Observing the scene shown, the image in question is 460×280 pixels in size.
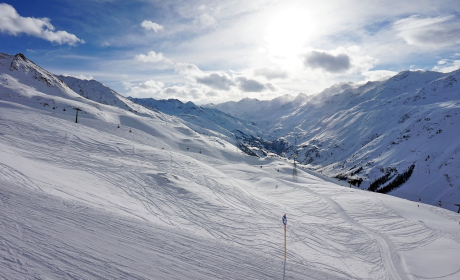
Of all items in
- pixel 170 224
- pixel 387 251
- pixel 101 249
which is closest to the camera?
pixel 101 249

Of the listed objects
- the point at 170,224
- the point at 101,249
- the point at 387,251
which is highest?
the point at 101,249

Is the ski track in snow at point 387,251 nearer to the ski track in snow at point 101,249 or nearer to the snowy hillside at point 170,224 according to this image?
the snowy hillside at point 170,224

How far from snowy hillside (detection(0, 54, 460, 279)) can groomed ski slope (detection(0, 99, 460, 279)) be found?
78 mm

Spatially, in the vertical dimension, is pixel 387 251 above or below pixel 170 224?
below

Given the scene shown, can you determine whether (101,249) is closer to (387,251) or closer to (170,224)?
(170,224)

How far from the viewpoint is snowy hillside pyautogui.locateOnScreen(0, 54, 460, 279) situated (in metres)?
9.10

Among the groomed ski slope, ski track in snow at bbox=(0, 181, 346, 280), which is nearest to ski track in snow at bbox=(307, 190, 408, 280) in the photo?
the groomed ski slope

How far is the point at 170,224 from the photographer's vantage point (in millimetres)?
14156

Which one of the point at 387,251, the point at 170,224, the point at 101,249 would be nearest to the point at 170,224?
the point at 170,224

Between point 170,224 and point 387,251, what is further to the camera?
point 387,251

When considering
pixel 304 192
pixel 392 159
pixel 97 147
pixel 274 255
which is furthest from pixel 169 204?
pixel 392 159

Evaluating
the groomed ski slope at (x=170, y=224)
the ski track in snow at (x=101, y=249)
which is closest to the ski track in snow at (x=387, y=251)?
the groomed ski slope at (x=170, y=224)

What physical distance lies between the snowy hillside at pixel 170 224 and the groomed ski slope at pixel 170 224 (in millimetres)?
78

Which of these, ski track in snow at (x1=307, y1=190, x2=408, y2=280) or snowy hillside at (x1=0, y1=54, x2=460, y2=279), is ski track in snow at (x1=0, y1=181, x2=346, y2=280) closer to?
snowy hillside at (x1=0, y1=54, x2=460, y2=279)
